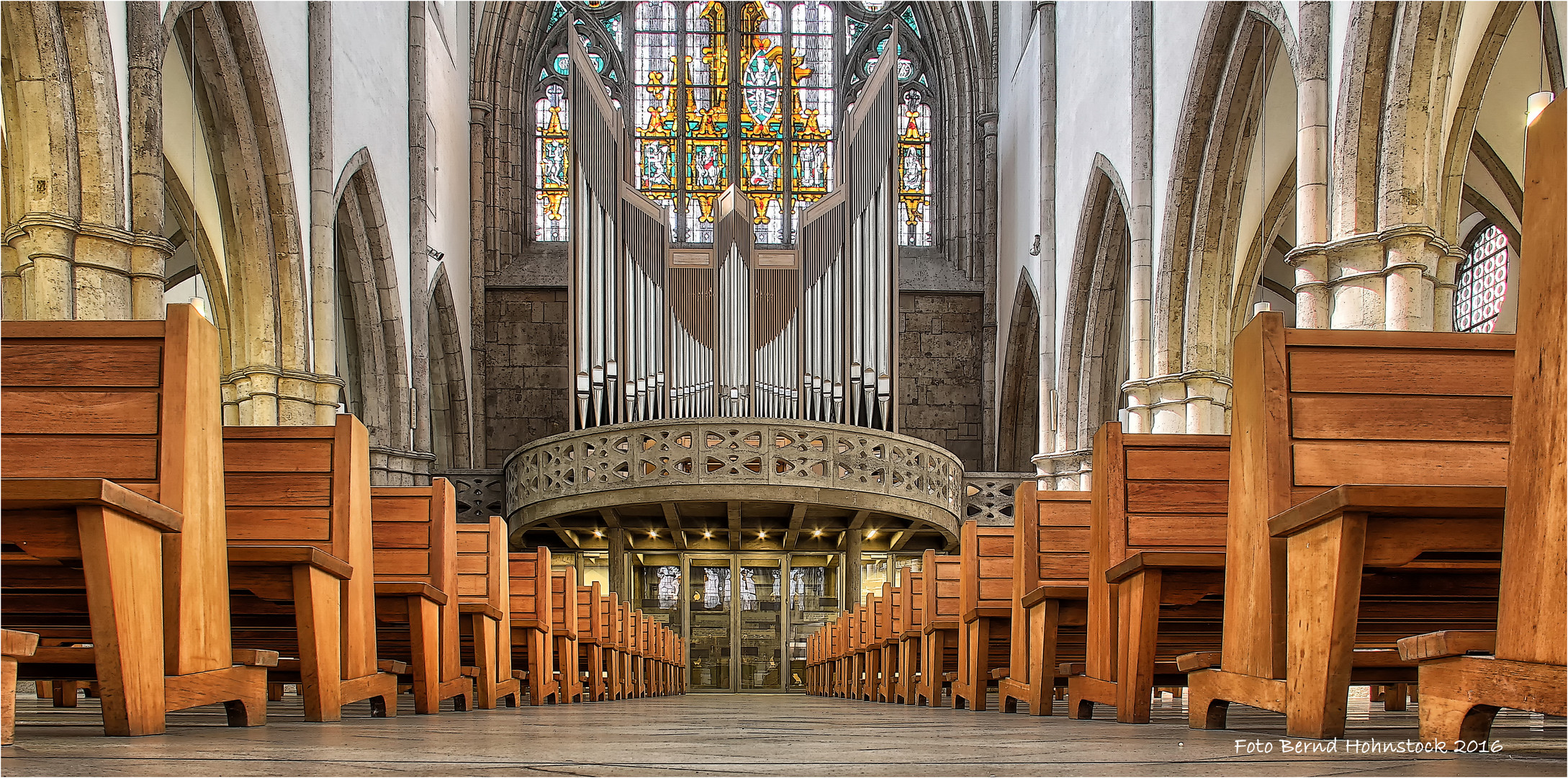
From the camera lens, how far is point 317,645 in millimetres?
3682

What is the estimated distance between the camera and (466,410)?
19359 mm

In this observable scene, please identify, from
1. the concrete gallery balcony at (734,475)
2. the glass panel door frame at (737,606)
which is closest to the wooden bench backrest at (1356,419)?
the concrete gallery balcony at (734,475)

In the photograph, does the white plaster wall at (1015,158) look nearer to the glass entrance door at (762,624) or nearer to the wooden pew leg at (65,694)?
the glass entrance door at (762,624)

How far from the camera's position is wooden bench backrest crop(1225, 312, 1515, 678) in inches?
117

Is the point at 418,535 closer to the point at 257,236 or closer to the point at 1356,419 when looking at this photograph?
the point at 1356,419

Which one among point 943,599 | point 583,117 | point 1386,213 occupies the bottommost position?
point 943,599

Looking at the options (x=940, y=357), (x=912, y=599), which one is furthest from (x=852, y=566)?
(x=912, y=599)

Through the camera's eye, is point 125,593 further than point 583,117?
No

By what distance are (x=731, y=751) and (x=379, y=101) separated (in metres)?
13.3

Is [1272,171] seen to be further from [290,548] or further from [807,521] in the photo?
[290,548]

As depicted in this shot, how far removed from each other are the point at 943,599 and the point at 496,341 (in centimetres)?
1368

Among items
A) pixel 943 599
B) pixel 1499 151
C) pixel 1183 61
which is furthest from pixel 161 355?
pixel 1499 151

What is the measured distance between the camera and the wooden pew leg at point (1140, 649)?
3.93 meters

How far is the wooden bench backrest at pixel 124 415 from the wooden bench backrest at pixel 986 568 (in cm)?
387
